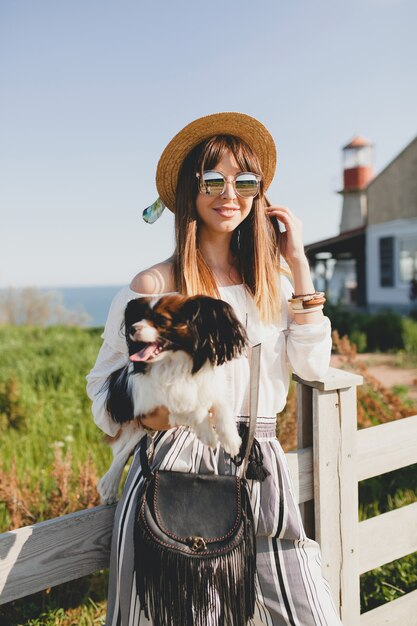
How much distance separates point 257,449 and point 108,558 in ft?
2.15

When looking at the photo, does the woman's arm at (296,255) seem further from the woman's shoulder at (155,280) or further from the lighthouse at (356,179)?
the lighthouse at (356,179)

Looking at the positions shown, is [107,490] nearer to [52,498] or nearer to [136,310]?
[136,310]

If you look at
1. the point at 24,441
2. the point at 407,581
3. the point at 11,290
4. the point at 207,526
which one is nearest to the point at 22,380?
the point at 24,441

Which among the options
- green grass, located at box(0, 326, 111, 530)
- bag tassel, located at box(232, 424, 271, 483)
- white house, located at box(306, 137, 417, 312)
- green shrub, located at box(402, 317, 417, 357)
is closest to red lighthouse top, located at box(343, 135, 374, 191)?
white house, located at box(306, 137, 417, 312)

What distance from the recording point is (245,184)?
1.78 metres

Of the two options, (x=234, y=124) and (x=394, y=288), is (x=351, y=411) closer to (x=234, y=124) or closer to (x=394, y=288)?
(x=234, y=124)

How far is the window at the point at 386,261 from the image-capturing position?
17.8 metres

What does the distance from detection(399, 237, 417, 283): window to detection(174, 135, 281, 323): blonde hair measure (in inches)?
660

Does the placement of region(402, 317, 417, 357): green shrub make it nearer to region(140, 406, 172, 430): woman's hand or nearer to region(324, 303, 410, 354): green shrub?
region(324, 303, 410, 354): green shrub

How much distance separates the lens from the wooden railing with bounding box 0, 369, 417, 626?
1564 mm

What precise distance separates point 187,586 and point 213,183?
1313 mm

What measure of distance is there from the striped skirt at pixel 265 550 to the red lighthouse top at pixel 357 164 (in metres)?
23.9

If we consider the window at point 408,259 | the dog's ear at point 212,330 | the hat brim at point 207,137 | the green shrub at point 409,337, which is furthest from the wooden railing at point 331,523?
the window at point 408,259

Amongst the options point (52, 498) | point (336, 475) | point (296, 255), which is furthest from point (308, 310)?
point (52, 498)
